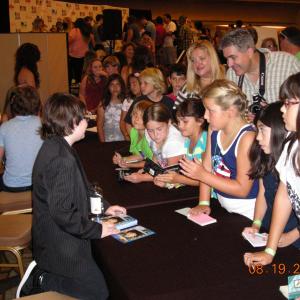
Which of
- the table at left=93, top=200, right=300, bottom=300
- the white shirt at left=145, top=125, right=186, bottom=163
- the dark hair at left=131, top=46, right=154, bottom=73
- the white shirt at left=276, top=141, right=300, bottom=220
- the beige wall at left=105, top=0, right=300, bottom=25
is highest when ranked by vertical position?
the beige wall at left=105, top=0, right=300, bottom=25

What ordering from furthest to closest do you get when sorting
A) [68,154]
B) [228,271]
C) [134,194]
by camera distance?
[134,194]
[68,154]
[228,271]

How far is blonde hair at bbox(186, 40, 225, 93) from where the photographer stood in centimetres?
348

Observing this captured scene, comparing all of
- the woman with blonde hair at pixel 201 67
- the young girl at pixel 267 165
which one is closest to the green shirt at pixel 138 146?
the woman with blonde hair at pixel 201 67

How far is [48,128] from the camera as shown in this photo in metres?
2.04

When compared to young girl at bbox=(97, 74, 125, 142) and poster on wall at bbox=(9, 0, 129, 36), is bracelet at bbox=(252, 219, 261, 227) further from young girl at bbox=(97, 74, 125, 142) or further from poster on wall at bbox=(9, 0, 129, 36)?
poster on wall at bbox=(9, 0, 129, 36)

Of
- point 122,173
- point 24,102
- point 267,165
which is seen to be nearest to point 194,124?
point 122,173

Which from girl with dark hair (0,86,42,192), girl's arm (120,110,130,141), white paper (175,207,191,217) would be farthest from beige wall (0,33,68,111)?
white paper (175,207,191,217)

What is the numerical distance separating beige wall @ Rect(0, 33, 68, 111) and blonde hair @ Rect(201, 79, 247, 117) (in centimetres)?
554

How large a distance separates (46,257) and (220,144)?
1048mm

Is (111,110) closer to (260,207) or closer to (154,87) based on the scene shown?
(154,87)

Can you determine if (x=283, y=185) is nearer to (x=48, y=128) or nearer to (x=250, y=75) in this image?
(x=48, y=128)

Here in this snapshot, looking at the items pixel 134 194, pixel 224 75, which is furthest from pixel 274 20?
pixel 134 194

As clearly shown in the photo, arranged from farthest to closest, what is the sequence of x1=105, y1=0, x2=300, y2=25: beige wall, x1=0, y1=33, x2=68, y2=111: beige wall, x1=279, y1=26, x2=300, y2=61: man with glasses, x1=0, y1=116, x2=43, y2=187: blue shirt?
x1=105, y1=0, x2=300, y2=25: beige wall < x1=0, y1=33, x2=68, y2=111: beige wall < x1=279, y1=26, x2=300, y2=61: man with glasses < x1=0, y1=116, x2=43, y2=187: blue shirt

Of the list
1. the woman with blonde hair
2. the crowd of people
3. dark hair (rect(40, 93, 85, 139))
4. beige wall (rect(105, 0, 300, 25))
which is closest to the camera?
the crowd of people
